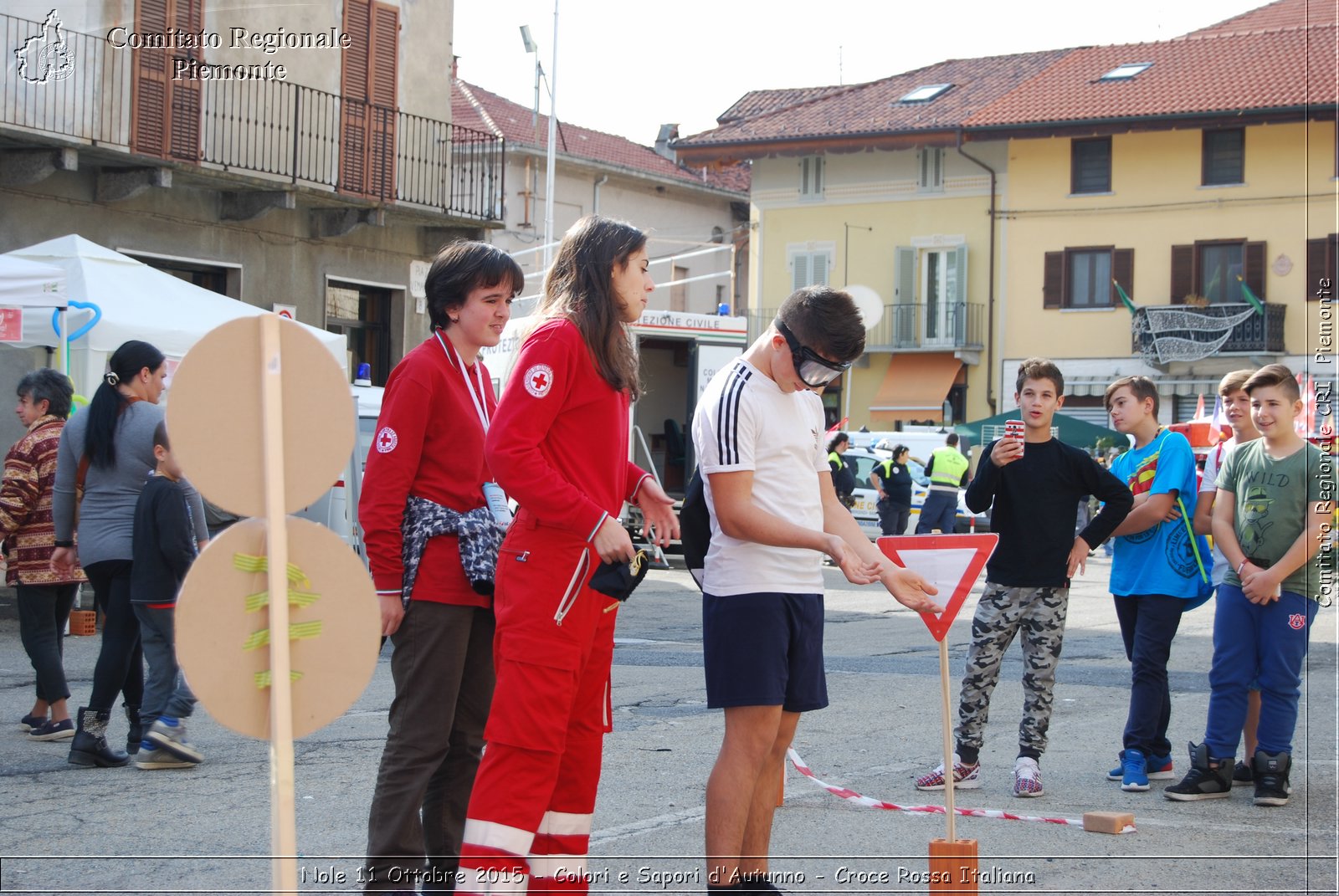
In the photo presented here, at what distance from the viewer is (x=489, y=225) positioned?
2377 centimetres

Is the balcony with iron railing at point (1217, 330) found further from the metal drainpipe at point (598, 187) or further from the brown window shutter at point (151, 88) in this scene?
the brown window shutter at point (151, 88)

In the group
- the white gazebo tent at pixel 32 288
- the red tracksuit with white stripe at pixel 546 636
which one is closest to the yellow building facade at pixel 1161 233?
the white gazebo tent at pixel 32 288

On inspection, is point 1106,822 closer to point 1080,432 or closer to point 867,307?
point 867,307

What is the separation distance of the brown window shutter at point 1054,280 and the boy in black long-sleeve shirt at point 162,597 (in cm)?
3742

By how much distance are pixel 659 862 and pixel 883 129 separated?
3952cm

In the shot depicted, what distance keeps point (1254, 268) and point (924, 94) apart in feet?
37.5

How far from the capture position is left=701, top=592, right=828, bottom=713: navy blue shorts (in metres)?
4.45

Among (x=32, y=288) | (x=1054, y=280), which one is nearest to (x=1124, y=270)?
(x=1054, y=280)

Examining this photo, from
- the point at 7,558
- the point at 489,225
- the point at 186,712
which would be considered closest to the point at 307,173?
the point at 489,225

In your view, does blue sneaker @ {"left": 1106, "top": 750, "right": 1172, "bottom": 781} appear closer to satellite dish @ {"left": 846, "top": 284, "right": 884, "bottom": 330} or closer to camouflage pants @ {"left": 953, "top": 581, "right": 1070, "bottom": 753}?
camouflage pants @ {"left": 953, "top": 581, "right": 1070, "bottom": 753}

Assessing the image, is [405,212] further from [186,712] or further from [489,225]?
[186,712]

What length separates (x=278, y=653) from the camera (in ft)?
9.78

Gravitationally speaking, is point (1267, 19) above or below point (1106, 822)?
above

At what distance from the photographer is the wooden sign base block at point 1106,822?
5.77m
